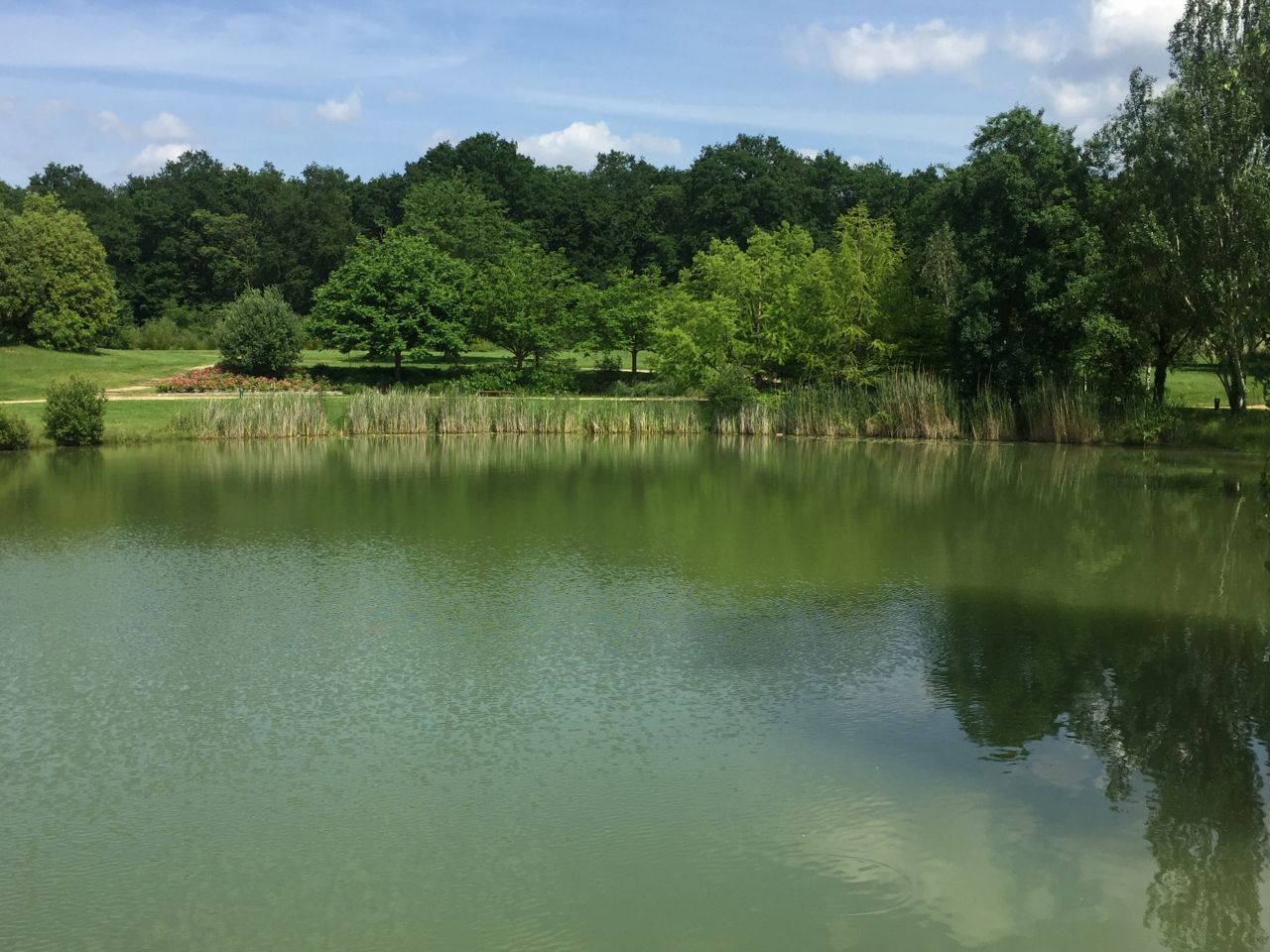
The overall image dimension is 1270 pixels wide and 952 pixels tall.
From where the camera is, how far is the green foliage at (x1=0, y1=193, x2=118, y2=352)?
141ft

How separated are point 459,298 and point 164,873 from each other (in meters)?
40.3

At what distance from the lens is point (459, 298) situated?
1795 inches

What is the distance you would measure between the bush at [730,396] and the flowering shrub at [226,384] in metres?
13.6

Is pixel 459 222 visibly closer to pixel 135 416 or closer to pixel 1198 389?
pixel 135 416

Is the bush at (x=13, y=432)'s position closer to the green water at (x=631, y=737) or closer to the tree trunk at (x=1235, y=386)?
the green water at (x=631, y=737)

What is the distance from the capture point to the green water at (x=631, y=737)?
20.7ft

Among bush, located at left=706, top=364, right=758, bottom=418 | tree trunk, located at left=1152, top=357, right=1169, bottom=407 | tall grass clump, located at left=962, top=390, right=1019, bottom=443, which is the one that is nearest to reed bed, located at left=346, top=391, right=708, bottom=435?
bush, located at left=706, top=364, right=758, bottom=418

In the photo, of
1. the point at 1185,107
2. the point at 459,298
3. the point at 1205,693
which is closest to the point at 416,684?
the point at 1205,693

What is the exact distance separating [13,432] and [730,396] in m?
19.9

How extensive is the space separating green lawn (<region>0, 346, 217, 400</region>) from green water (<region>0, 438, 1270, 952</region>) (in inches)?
888

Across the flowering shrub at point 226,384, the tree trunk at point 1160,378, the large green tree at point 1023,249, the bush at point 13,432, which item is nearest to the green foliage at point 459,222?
the flowering shrub at point 226,384

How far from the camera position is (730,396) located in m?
35.6

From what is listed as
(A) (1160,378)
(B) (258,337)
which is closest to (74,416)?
(B) (258,337)

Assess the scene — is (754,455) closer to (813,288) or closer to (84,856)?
(813,288)
